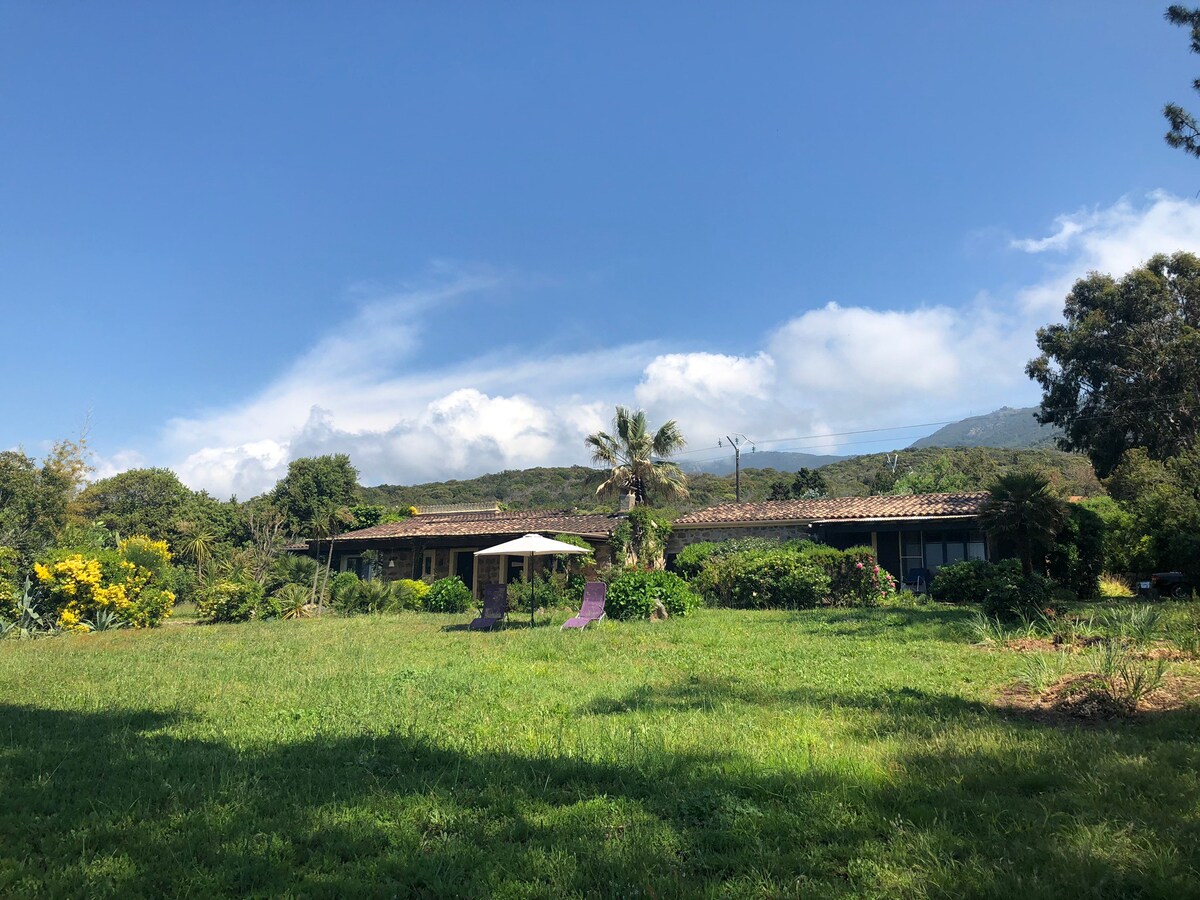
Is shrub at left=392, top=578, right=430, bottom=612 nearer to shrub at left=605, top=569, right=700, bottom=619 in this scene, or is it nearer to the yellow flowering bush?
the yellow flowering bush

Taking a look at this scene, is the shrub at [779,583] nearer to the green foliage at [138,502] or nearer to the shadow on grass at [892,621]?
the shadow on grass at [892,621]

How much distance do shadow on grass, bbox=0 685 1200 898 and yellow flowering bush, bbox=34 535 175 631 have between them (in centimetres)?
1295

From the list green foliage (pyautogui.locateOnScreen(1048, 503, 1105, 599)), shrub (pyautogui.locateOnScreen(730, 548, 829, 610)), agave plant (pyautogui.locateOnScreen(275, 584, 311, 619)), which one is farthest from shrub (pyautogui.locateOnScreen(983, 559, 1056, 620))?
agave plant (pyautogui.locateOnScreen(275, 584, 311, 619))

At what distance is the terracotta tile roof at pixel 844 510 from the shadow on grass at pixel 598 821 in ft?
Result: 58.7

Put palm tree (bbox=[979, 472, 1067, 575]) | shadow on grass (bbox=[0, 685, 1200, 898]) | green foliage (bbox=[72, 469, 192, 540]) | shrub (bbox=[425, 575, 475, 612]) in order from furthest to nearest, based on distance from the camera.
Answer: green foliage (bbox=[72, 469, 192, 540])
shrub (bbox=[425, 575, 475, 612])
palm tree (bbox=[979, 472, 1067, 575])
shadow on grass (bbox=[0, 685, 1200, 898])

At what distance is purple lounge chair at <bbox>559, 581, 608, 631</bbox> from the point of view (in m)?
14.6

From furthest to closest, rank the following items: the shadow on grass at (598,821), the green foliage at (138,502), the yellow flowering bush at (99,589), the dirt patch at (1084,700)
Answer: the green foliage at (138,502) → the yellow flowering bush at (99,589) → the dirt patch at (1084,700) → the shadow on grass at (598,821)

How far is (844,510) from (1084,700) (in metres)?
18.1

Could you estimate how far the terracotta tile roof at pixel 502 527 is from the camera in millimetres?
25547

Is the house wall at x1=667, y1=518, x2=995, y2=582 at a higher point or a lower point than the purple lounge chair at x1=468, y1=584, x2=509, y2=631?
higher

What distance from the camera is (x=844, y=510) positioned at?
2438cm

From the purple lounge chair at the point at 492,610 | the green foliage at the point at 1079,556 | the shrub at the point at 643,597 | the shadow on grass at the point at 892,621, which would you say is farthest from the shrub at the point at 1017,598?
the purple lounge chair at the point at 492,610

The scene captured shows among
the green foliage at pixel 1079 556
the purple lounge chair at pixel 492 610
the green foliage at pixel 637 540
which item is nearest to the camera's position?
the purple lounge chair at pixel 492 610

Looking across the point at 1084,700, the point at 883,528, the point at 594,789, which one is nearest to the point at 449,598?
the point at 883,528
